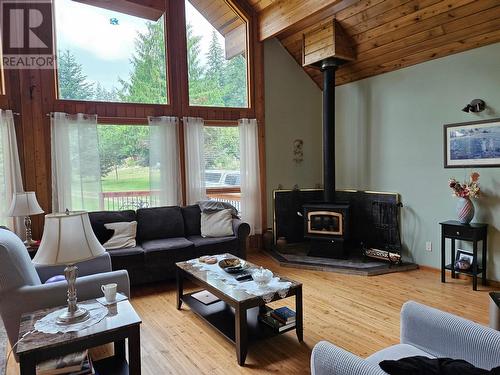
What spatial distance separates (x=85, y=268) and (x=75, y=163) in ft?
5.66

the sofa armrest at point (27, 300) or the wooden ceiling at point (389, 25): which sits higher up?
the wooden ceiling at point (389, 25)

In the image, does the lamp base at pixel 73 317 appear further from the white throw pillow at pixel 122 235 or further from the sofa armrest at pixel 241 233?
the sofa armrest at pixel 241 233

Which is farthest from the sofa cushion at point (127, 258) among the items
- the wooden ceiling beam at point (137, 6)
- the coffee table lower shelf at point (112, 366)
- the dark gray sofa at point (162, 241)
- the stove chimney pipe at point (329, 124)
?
the wooden ceiling beam at point (137, 6)

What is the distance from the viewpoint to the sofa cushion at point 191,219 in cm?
467

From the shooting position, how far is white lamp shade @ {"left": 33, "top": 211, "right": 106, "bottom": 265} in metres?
1.76

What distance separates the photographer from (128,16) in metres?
4.76

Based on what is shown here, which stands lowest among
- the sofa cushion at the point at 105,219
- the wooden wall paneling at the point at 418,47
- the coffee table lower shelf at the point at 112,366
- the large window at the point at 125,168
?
the coffee table lower shelf at the point at 112,366

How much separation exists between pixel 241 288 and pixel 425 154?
3.19 m

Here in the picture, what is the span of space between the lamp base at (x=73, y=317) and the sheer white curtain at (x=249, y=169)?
11.6ft

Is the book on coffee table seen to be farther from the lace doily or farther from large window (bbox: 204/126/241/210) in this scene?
large window (bbox: 204/126/241/210)

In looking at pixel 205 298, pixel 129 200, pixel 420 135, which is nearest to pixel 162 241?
pixel 129 200

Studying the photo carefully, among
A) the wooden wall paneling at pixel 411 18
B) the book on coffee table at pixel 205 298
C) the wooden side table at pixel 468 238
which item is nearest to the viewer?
the book on coffee table at pixel 205 298

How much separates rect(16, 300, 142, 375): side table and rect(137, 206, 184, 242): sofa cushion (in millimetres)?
2179

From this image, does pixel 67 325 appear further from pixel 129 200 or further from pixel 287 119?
pixel 287 119
